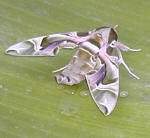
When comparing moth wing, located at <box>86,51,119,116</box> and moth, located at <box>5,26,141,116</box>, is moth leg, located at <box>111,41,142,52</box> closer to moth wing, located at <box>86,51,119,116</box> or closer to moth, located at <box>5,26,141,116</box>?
moth, located at <box>5,26,141,116</box>

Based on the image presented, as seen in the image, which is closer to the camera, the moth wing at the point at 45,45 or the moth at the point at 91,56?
the moth at the point at 91,56

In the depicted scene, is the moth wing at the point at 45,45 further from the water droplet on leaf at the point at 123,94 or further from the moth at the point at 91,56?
the water droplet on leaf at the point at 123,94

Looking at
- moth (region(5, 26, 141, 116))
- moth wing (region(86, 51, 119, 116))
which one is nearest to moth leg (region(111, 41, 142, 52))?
moth (region(5, 26, 141, 116))

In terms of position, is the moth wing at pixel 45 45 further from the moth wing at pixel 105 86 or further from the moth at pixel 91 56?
the moth wing at pixel 105 86

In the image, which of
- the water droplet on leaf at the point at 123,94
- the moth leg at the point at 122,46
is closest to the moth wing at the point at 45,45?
the moth leg at the point at 122,46

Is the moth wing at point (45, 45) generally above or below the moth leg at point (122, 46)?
below

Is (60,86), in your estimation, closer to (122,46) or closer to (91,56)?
(91,56)

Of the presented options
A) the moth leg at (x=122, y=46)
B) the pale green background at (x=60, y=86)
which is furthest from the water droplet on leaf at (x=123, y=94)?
the moth leg at (x=122, y=46)
